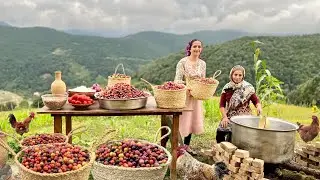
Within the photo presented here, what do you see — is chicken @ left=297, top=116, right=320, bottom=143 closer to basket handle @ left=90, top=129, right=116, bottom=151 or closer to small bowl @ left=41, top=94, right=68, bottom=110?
basket handle @ left=90, top=129, right=116, bottom=151

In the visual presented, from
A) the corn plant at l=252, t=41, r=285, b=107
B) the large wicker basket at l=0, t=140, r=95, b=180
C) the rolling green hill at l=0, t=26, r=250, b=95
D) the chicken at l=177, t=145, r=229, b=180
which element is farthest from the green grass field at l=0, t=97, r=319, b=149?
the rolling green hill at l=0, t=26, r=250, b=95

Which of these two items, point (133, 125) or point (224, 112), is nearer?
point (224, 112)

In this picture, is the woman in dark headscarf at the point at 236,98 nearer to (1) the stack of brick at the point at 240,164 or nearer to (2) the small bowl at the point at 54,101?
(1) the stack of brick at the point at 240,164

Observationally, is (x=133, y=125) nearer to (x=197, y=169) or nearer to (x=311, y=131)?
(x=311, y=131)

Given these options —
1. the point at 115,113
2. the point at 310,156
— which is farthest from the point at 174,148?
the point at 310,156

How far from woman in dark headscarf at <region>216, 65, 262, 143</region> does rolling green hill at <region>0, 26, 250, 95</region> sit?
4480 cm

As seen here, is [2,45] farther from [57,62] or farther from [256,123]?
[256,123]

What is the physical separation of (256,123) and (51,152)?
255 centimetres

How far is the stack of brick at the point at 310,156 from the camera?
203 inches

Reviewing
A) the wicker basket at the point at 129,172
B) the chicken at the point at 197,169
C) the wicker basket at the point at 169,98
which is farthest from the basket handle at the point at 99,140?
the chicken at the point at 197,169

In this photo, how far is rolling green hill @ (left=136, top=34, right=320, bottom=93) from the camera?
77.3ft

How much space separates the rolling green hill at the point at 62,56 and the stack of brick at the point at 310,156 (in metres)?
45.0

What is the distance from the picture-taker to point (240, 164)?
438 cm

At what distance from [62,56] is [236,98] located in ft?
249
